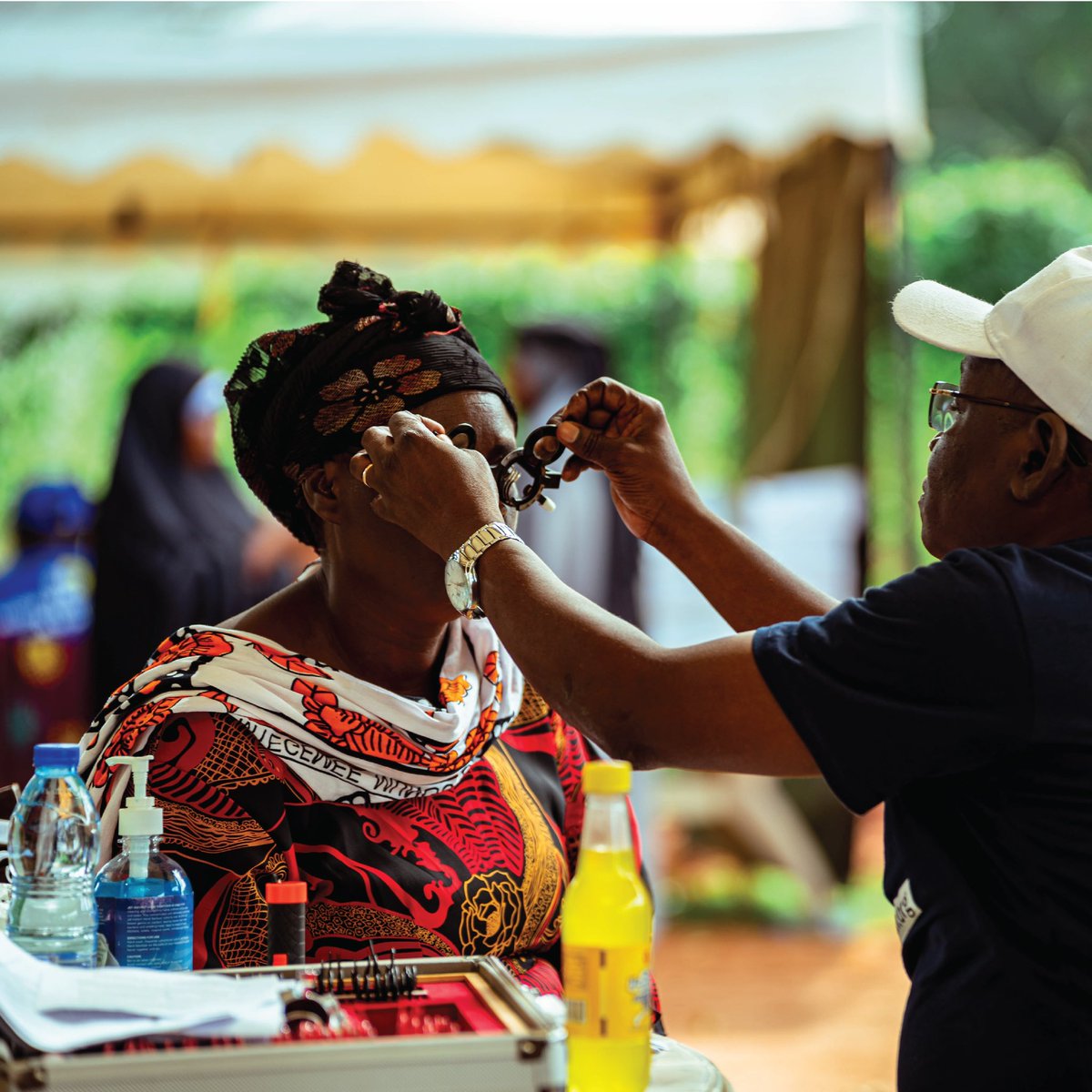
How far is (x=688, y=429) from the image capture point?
38.9ft

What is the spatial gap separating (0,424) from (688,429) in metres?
5.53

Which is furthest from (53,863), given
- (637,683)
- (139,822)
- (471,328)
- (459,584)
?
(471,328)

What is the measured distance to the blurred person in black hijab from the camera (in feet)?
21.9

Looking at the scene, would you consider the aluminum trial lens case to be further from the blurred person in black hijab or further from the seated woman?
the blurred person in black hijab

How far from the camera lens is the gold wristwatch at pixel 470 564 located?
2.04 m

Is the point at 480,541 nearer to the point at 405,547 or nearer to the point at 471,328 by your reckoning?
the point at 405,547

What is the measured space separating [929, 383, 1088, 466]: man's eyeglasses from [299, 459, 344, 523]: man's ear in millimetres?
1025

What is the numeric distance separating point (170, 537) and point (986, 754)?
5459 mm

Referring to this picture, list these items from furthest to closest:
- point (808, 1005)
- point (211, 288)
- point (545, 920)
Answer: point (211, 288)
point (808, 1005)
point (545, 920)

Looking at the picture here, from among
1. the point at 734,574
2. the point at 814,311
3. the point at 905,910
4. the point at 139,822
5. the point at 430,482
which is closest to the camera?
the point at 139,822

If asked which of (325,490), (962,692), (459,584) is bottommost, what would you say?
(962,692)

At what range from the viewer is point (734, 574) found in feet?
8.64

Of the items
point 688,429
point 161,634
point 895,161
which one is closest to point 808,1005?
point 161,634

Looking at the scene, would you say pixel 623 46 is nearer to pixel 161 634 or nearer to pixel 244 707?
pixel 161 634
